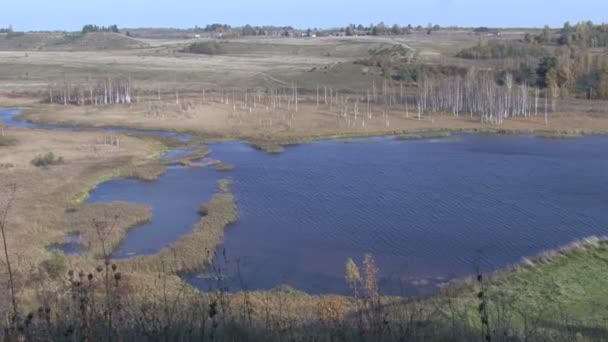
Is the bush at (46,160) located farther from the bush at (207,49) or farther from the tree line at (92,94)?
the bush at (207,49)

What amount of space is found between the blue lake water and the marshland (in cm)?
6

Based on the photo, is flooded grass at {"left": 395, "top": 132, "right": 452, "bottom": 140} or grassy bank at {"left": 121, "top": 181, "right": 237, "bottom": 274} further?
flooded grass at {"left": 395, "top": 132, "right": 452, "bottom": 140}

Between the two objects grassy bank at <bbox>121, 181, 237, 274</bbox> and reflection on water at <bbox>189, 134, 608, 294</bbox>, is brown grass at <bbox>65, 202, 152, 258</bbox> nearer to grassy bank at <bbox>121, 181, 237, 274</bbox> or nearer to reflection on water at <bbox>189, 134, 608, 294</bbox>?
grassy bank at <bbox>121, 181, 237, 274</bbox>

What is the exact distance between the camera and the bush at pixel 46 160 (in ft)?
65.0

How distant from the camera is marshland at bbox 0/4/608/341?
12.1 feet

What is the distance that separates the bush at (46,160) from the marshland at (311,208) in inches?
2.0

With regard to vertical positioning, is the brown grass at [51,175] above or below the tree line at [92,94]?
below

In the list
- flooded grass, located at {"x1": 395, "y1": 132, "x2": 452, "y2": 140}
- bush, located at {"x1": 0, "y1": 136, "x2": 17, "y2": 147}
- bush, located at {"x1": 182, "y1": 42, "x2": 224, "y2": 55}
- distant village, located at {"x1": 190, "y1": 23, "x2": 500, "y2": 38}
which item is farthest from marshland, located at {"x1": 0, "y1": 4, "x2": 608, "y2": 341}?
distant village, located at {"x1": 190, "y1": 23, "x2": 500, "y2": 38}

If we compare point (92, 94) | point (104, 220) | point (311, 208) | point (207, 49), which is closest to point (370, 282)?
point (104, 220)

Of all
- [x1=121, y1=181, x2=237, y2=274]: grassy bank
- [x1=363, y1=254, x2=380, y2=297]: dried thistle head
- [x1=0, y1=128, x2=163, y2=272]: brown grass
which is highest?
[x1=363, y1=254, x2=380, y2=297]: dried thistle head

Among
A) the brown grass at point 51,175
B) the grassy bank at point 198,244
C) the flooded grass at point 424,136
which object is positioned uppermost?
the brown grass at point 51,175

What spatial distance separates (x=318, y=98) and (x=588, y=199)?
19.7 meters

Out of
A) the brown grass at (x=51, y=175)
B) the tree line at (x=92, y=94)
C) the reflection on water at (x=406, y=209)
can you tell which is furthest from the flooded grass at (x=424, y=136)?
the tree line at (x=92, y=94)

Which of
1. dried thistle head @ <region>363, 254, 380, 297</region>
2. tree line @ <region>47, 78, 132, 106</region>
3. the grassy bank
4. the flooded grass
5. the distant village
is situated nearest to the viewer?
dried thistle head @ <region>363, 254, 380, 297</region>
